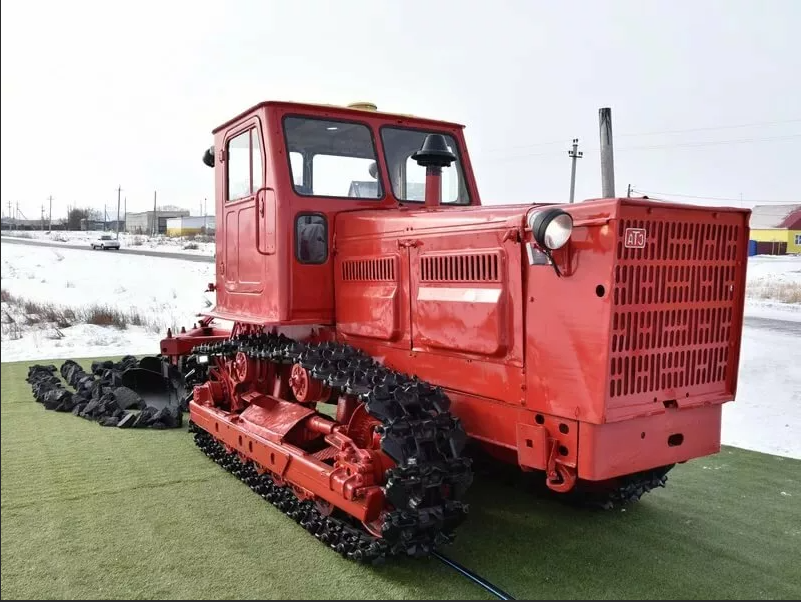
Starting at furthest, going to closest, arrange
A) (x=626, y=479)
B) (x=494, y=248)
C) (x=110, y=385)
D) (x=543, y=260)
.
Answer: (x=110, y=385), (x=626, y=479), (x=494, y=248), (x=543, y=260)

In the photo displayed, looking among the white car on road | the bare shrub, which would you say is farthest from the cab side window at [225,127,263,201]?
the white car on road

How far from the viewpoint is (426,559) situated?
162 inches

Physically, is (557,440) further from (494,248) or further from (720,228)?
(720,228)

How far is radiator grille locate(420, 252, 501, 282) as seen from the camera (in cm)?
396

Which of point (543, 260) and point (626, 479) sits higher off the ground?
point (543, 260)

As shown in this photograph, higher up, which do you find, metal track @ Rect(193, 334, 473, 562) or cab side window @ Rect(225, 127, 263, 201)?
cab side window @ Rect(225, 127, 263, 201)

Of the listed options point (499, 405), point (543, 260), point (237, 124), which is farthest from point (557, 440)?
point (237, 124)

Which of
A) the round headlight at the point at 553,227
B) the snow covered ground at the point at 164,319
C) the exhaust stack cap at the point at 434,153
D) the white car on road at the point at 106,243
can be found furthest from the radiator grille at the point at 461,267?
the white car on road at the point at 106,243

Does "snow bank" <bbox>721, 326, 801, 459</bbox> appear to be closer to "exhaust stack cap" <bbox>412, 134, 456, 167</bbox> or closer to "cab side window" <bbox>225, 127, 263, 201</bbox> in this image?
"exhaust stack cap" <bbox>412, 134, 456, 167</bbox>

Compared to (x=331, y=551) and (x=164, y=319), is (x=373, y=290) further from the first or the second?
(x=164, y=319)

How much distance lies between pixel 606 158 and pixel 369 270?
1723mm

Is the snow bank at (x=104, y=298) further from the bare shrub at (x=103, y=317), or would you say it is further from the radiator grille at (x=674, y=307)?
the radiator grille at (x=674, y=307)

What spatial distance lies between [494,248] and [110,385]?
20.0 feet

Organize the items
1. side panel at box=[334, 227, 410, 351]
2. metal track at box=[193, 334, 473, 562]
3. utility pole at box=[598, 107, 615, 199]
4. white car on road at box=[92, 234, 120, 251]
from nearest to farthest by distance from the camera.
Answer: metal track at box=[193, 334, 473, 562] → utility pole at box=[598, 107, 615, 199] → side panel at box=[334, 227, 410, 351] → white car on road at box=[92, 234, 120, 251]
